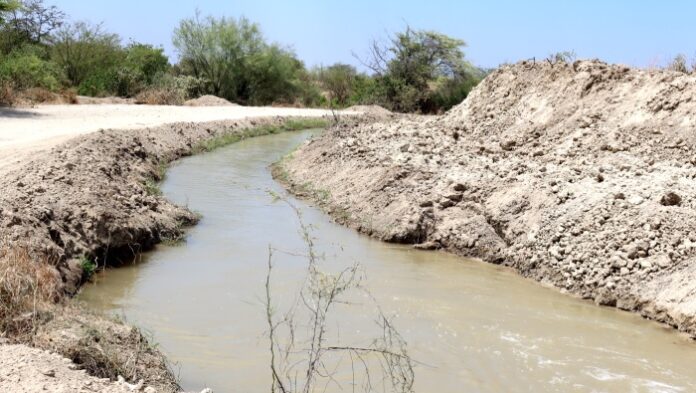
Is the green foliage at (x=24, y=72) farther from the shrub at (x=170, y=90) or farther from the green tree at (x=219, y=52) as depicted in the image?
the green tree at (x=219, y=52)

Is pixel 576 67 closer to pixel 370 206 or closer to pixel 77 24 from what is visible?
pixel 370 206

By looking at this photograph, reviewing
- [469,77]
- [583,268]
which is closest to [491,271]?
[583,268]

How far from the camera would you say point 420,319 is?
758 centimetres

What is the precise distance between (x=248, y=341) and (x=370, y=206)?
18.8 feet

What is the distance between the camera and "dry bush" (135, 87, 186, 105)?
101 ft

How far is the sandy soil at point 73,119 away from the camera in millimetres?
13602

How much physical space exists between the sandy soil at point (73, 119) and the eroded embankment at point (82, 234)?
76 cm

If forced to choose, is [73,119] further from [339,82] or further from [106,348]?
[339,82]

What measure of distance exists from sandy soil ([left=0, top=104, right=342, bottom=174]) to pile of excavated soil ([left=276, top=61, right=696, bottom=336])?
4850mm

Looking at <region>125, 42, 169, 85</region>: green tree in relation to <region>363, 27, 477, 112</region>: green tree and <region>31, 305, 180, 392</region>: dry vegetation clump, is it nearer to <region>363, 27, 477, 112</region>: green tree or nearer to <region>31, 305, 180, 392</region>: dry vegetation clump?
<region>363, 27, 477, 112</region>: green tree

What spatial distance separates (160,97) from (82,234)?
2335 centimetres

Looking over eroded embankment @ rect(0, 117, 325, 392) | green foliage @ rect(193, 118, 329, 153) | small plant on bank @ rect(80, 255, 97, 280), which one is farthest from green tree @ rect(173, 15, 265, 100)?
small plant on bank @ rect(80, 255, 97, 280)

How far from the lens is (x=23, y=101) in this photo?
899 inches

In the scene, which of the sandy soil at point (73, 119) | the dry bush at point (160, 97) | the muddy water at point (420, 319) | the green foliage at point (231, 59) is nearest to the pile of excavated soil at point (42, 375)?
the muddy water at point (420, 319)
